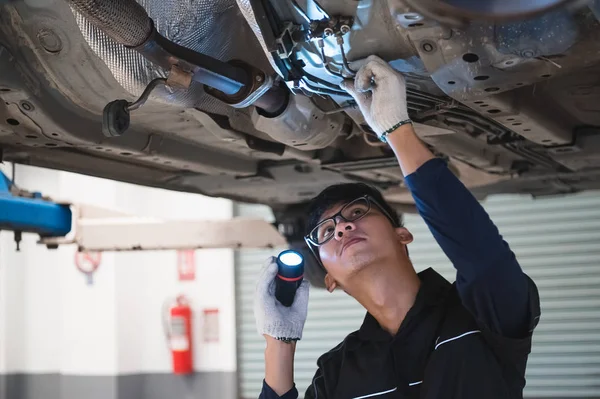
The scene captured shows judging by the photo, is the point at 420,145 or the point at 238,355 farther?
the point at 238,355

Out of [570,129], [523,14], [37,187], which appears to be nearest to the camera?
[523,14]

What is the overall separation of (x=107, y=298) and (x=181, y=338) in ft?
2.45

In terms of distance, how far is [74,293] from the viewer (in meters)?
6.24

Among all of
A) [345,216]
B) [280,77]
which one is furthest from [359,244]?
[280,77]

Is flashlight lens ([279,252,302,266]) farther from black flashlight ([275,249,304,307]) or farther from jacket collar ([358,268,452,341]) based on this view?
jacket collar ([358,268,452,341])

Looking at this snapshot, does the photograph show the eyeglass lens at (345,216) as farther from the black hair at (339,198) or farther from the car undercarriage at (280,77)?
the car undercarriage at (280,77)

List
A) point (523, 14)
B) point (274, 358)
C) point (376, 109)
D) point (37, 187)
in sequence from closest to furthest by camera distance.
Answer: point (523, 14) < point (376, 109) < point (274, 358) < point (37, 187)

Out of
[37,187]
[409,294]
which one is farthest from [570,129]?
[37,187]

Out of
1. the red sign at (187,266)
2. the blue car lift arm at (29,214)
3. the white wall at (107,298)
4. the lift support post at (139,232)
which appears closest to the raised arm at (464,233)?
the blue car lift arm at (29,214)

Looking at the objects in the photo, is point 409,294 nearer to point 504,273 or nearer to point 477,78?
point 504,273

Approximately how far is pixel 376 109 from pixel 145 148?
1.15 meters

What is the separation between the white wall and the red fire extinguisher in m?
0.08

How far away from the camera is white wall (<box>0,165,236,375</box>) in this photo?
6.07 metres

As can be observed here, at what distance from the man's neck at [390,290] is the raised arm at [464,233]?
0.97 ft
